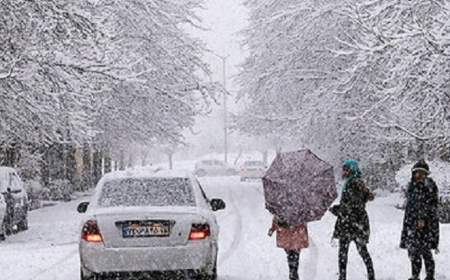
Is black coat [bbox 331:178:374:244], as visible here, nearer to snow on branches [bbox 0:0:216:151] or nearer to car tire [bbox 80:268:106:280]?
car tire [bbox 80:268:106:280]

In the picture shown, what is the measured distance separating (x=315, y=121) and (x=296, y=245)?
19.5m

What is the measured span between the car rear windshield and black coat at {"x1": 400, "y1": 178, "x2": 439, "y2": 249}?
2754 mm

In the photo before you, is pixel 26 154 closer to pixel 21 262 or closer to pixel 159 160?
pixel 21 262

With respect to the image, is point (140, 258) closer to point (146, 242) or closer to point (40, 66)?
point (146, 242)

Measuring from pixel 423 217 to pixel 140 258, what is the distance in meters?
3.55

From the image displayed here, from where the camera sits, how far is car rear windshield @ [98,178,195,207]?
1027cm

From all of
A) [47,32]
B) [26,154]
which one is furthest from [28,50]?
[26,154]

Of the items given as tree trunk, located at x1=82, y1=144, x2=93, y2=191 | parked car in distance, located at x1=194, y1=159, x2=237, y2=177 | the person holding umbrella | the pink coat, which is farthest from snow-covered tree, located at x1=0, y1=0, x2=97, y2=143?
parked car in distance, located at x1=194, y1=159, x2=237, y2=177

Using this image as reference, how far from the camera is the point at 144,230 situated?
9734 mm

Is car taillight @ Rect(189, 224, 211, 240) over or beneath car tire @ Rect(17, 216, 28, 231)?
over

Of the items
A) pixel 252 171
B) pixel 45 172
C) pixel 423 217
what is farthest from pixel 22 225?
pixel 252 171

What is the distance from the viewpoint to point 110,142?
37.0 m

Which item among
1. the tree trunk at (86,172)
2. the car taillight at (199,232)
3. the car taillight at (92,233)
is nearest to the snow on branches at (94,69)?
the car taillight at (92,233)

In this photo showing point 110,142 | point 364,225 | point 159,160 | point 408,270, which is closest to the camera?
point 364,225
